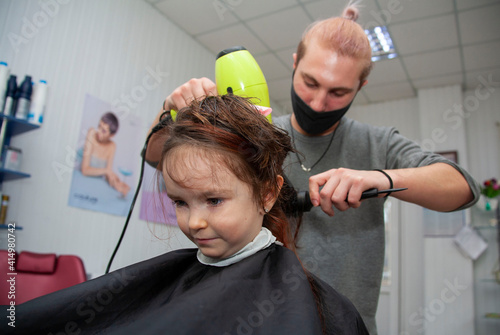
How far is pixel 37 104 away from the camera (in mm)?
2443

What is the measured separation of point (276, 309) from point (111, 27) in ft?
10.7

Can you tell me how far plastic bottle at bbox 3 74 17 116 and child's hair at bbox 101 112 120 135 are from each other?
878 mm

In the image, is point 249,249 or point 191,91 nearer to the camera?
point 249,249

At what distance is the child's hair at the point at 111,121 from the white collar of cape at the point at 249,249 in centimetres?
250

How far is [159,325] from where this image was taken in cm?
68

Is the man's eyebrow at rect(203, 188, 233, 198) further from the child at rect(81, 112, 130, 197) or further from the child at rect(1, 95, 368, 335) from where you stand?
the child at rect(81, 112, 130, 197)

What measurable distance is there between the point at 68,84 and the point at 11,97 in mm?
701

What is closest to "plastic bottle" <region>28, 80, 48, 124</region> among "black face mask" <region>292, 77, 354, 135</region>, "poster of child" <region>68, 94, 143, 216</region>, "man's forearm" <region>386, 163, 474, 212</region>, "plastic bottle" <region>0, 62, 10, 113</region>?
"plastic bottle" <region>0, 62, 10, 113</region>

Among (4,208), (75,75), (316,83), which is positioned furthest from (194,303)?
(75,75)

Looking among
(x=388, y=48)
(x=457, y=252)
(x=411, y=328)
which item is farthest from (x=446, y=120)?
(x=411, y=328)

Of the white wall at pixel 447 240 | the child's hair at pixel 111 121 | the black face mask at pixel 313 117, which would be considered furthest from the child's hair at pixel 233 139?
the white wall at pixel 447 240

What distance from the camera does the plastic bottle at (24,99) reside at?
232 centimetres

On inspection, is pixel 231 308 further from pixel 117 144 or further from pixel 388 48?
pixel 388 48

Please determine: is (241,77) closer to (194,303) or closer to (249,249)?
(249,249)
